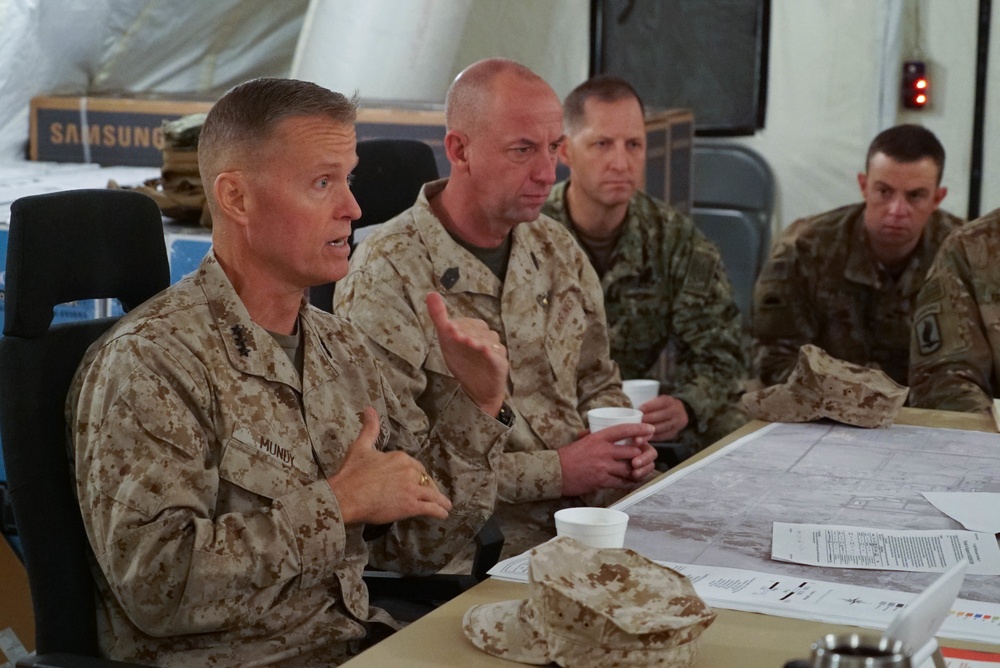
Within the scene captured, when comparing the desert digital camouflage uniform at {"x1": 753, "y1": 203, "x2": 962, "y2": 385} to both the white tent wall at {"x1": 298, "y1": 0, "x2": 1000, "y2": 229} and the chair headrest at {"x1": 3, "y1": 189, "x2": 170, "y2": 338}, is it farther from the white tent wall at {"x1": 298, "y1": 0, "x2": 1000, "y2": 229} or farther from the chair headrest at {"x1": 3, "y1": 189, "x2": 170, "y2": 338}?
the chair headrest at {"x1": 3, "y1": 189, "x2": 170, "y2": 338}

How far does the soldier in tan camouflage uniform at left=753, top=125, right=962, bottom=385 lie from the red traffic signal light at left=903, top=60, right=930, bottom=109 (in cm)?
144

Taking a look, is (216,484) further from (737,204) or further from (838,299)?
(737,204)

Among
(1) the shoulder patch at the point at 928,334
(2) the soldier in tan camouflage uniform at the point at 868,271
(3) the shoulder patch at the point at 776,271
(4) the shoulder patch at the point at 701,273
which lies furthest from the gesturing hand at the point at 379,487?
(3) the shoulder patch at the point at 776,271

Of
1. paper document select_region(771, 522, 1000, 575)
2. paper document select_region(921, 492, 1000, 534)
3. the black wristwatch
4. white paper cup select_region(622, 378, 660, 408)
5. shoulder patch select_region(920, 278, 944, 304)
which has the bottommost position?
white paper cup select_region(622, 378, 660, 408)

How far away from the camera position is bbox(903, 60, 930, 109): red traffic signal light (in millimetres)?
5312

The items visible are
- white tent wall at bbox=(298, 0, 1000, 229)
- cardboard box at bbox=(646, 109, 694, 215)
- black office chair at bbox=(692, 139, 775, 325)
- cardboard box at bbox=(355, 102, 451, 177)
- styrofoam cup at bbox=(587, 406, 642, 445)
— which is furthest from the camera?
black office chair at bbox=(692, 139, 775, 325)

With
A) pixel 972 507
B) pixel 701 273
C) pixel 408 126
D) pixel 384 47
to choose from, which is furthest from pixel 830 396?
pixel 384 47

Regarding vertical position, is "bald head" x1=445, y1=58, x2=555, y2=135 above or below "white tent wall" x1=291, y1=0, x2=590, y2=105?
below

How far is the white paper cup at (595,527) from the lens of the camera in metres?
1.58

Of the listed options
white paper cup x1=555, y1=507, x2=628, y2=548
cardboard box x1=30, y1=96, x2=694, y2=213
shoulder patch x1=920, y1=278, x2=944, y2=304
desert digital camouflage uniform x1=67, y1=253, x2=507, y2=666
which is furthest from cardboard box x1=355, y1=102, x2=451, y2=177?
white paper cup x1=555, y1=507, x2=628, y2=548

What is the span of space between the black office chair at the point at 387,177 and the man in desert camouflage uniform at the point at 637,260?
795mm

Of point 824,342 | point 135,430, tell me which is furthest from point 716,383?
point 135,430

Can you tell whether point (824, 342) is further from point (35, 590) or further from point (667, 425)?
point (35, 590)

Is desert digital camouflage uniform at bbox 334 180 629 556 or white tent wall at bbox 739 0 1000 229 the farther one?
white tent wall at bbox 739 0 1000 229
